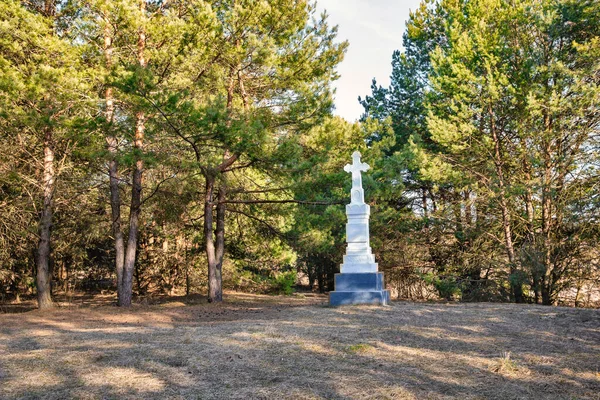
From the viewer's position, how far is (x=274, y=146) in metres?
12.6

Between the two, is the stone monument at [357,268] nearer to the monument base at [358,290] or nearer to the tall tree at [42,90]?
the monument base at [358,290]

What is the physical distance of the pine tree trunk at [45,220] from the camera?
41.8 feet

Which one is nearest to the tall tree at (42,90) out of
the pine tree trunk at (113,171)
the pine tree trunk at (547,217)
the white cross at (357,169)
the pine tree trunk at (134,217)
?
the pine tree trunk at (113,171)

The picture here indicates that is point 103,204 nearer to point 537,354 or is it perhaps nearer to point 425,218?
point 425,218

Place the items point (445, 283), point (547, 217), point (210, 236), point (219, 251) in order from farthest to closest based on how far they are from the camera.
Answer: point (445, 283) → point (547, 217) → point (219, 251) → point (210, 236)

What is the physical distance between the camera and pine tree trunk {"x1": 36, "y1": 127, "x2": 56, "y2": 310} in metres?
12.8

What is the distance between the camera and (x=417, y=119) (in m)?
20.0

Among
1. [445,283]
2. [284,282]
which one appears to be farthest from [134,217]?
[445,283]

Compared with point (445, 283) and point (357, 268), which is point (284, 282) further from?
point (357, 268)

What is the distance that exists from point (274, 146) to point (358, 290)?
4.01 metres

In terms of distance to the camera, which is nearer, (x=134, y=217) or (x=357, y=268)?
(x=357, y=268)

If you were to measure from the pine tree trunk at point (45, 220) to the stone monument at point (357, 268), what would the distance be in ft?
23.8

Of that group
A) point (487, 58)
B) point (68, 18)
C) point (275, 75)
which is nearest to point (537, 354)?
point (275, 75)

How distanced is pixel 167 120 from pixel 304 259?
13194 mm
